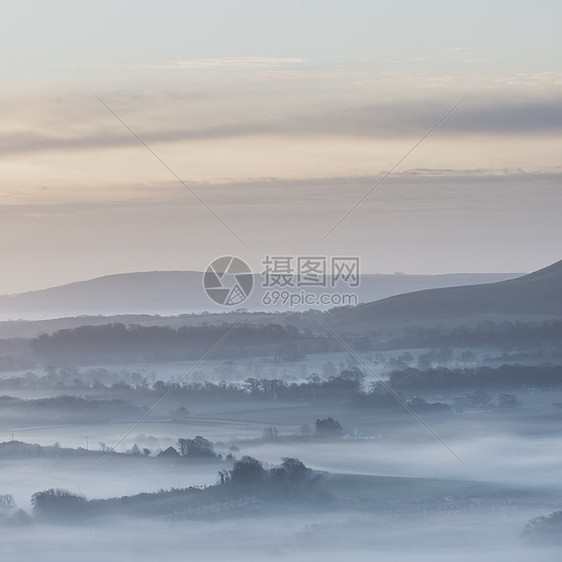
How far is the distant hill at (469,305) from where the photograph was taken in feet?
313

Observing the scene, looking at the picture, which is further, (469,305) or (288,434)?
(469,305)

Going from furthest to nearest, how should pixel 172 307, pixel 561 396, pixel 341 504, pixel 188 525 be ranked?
pixel 172 307 < pixel 561 396 < pixel 341 504 < pixel 188 525

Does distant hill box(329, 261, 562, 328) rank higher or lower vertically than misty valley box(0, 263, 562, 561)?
higher

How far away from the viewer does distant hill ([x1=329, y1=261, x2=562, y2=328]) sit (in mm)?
95312

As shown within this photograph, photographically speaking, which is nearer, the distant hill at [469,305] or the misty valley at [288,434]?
the misty valley at [288,434]

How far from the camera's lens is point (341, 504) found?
54.2m

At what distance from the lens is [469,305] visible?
97688mm

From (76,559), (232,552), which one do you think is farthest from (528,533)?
(76,559)

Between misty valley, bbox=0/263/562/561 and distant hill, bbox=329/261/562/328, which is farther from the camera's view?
distant hill, bbox=329/261/562/328

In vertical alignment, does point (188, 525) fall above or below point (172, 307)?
below

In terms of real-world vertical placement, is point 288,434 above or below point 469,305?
below

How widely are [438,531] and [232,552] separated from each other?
7.94 metres

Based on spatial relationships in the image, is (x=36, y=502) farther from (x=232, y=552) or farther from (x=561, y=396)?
(x=561, y=396)

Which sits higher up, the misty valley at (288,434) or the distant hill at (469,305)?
the distant hill at (469,305)
